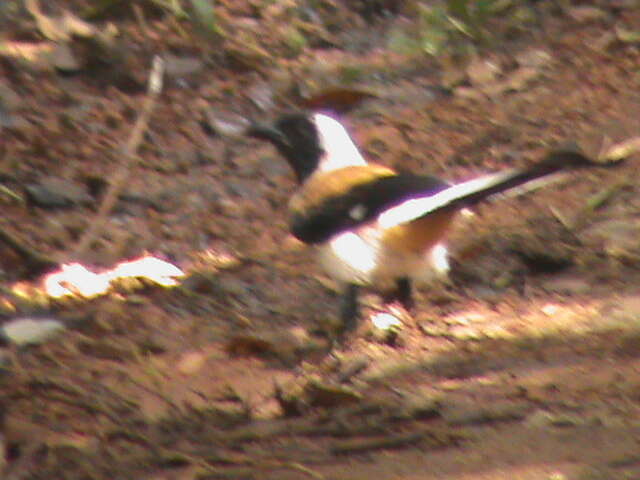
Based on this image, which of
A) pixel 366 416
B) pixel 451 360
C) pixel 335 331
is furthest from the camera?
pixel 335 331

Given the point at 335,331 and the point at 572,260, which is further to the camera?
the point at 572,260

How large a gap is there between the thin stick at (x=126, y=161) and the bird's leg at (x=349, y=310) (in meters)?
1.07

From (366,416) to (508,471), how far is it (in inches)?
30.3

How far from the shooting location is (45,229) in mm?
5504

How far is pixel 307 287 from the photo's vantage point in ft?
18.1

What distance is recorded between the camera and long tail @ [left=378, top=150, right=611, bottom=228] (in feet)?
14.6

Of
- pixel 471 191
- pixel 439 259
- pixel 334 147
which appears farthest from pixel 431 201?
pixel 334 147

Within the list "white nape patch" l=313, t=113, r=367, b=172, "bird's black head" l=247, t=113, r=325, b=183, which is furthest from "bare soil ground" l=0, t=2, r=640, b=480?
"white nape patch" l=313, t=113, r=367, b=172

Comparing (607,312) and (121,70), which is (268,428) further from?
(121,70)

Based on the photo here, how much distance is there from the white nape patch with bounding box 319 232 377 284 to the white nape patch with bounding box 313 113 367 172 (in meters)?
0.68

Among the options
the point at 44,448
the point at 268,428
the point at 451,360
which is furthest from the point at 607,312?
the point at 44,448

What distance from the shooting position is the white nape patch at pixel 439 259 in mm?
5156

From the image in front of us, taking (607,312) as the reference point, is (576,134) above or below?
Answer: above

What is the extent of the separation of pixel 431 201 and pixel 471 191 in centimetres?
31
